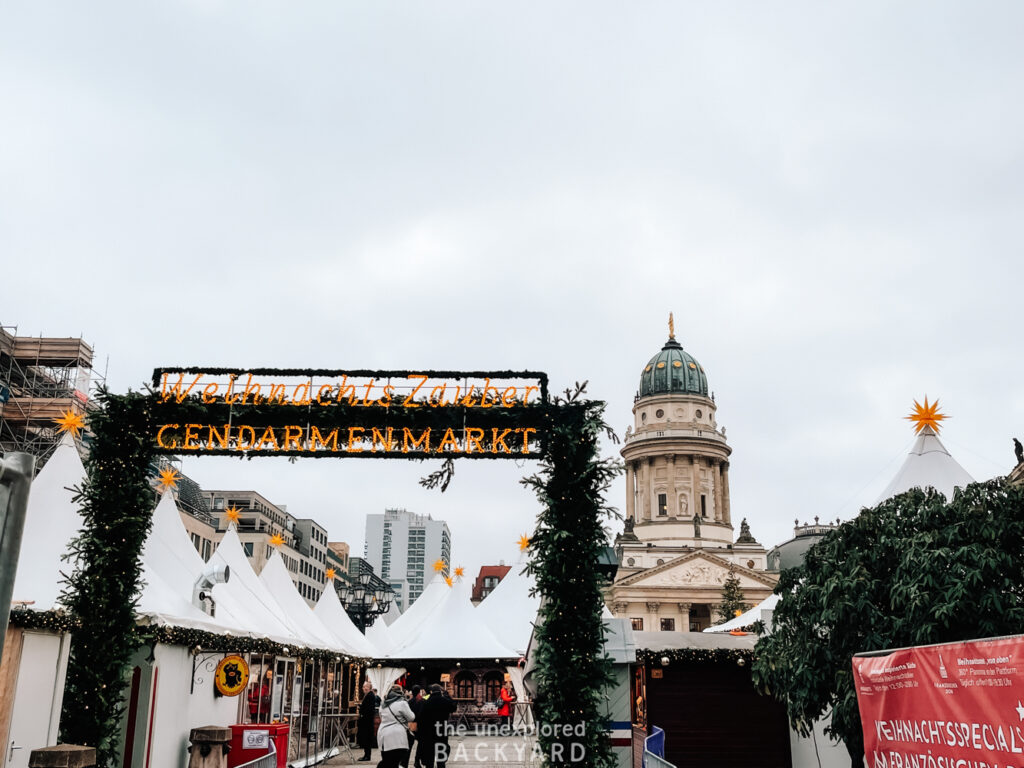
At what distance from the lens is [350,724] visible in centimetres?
2650

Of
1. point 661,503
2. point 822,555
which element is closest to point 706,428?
point 661,503

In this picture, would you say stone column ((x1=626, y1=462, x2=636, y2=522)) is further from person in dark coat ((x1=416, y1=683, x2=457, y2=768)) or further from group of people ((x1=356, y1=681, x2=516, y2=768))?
person in dark coat ((x1=416, y1=683, x2=457, y2=768))

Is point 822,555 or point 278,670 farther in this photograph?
point 278,670

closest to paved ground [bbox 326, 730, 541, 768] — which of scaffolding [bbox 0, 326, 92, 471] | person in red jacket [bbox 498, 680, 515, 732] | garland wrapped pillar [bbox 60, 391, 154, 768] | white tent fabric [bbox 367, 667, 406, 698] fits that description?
person in red jacket [bbox 498, 680, 515, 732]

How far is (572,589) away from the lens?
1164cm

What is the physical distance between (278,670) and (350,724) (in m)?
5.72

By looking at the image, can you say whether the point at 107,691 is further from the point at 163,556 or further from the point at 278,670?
the point at 278,670

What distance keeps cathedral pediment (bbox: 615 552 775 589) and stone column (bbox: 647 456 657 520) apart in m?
9.00

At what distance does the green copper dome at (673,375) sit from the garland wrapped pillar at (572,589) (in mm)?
90339

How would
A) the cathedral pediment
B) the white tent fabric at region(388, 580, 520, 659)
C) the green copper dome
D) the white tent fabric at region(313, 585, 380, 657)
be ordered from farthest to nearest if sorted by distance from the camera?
the green copper dome
the cathedral pediment
the white tent fabric at region(313, 585, 380, 657)
the white tent fabric at region(388, 580, 520, 659)

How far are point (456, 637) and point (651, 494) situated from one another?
227ft

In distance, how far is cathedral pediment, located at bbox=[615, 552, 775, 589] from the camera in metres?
86.2

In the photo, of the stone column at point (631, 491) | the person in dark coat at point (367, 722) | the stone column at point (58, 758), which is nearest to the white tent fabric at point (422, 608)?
the person in dark coat at point (367, 722)

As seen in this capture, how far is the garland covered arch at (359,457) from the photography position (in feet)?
37.5
